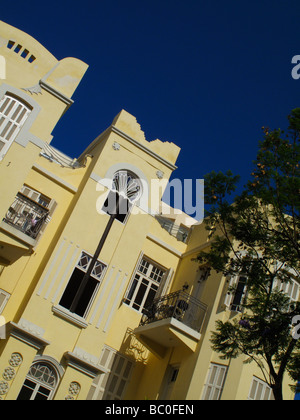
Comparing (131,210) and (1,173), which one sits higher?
(131,210)

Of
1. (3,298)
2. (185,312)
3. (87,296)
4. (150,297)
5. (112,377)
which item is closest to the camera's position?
(3,298)

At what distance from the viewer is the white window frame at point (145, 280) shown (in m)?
17.1

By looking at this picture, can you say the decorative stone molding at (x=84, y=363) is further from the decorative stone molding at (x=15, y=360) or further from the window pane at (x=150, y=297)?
the window pane at (x=150, y=297)

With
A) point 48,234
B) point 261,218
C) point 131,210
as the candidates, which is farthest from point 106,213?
point 261,218

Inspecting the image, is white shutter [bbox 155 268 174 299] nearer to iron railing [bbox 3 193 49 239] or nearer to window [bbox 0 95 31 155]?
iron railing [bbox 3 193 49 239]

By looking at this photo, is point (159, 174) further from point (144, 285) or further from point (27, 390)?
point (27, 390)

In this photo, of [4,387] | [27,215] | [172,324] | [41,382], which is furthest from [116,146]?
[4,387]

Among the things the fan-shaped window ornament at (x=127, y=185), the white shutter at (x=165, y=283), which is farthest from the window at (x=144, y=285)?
the fan-shaped window ornament at (x=127, y=185)

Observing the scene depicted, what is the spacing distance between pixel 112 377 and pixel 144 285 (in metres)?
3.84

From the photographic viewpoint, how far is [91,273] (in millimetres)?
15711

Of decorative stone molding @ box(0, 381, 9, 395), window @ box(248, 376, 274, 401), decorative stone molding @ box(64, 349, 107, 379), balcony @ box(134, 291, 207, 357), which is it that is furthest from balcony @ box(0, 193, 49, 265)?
window @ box(248, 376, 274, 401)

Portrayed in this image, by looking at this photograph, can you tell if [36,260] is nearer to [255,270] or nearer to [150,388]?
[150,388]

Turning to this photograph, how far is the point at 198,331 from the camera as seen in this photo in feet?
48.6

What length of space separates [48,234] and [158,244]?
4.82m
